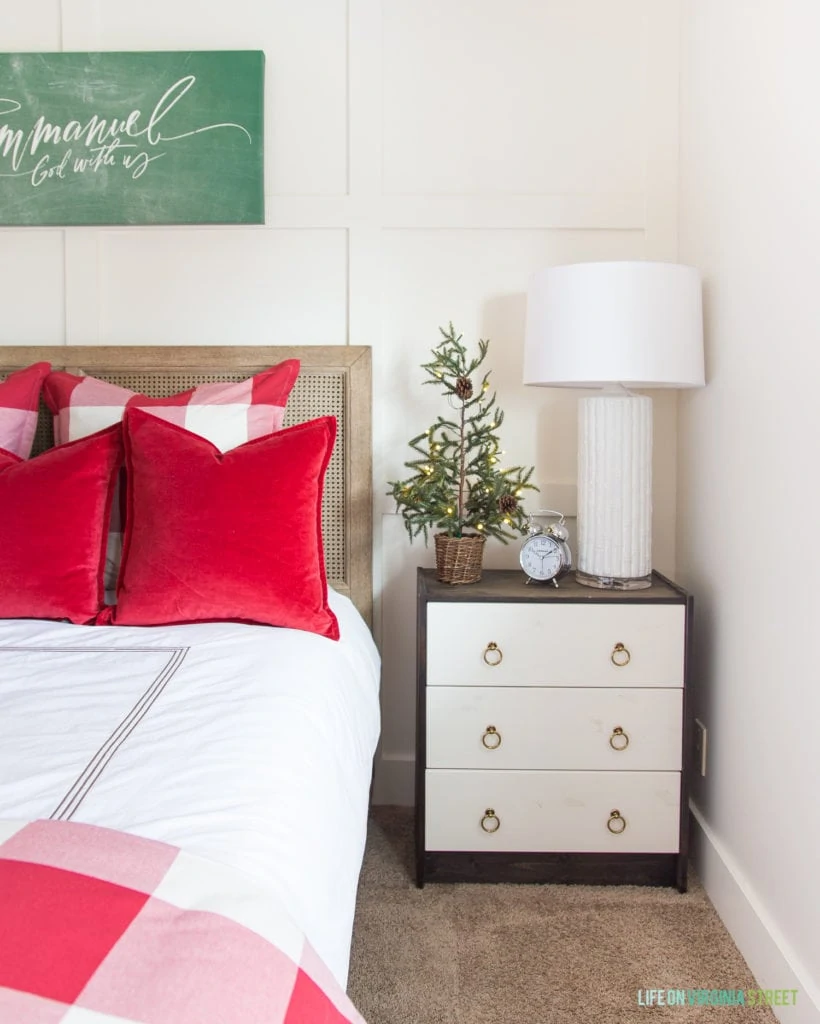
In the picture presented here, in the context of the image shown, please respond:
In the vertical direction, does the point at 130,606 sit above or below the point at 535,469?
below

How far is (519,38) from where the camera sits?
2.25m

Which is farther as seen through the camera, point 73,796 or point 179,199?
point 179,199

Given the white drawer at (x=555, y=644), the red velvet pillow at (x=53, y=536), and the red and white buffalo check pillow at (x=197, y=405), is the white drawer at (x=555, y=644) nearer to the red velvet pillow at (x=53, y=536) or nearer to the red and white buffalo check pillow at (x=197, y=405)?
the red and white buffalo check pillow at (x=197, y=405)

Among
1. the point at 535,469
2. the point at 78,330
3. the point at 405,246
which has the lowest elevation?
the point at 535,469

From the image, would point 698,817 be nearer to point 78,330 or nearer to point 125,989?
point 125,989

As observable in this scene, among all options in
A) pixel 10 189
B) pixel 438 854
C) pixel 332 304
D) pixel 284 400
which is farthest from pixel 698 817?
pixel 10 189

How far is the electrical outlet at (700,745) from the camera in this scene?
79.6 inches

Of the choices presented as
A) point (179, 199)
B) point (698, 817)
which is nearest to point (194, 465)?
point (179, 199)

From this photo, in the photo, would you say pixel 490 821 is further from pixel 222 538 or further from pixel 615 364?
pixel 615 364

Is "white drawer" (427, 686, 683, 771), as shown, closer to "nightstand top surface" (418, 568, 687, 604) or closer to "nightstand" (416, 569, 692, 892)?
"nightstand" (416, 569, 692, 892)

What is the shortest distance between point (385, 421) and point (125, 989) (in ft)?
5.99

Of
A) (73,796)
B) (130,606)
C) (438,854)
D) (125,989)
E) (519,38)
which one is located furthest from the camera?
(519,38)

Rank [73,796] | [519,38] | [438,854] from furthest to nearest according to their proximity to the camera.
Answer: [519,38] → [438,854] → [73,796]

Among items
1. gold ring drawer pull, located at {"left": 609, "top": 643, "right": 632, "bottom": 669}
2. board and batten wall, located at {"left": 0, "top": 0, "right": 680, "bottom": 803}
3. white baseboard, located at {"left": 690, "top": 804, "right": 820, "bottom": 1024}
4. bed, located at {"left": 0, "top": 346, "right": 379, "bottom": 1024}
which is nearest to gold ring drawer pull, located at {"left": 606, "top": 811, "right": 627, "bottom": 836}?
white baseboard, located at {"left": 690, "top": 804, "right": 820, "bottom": 1024}
